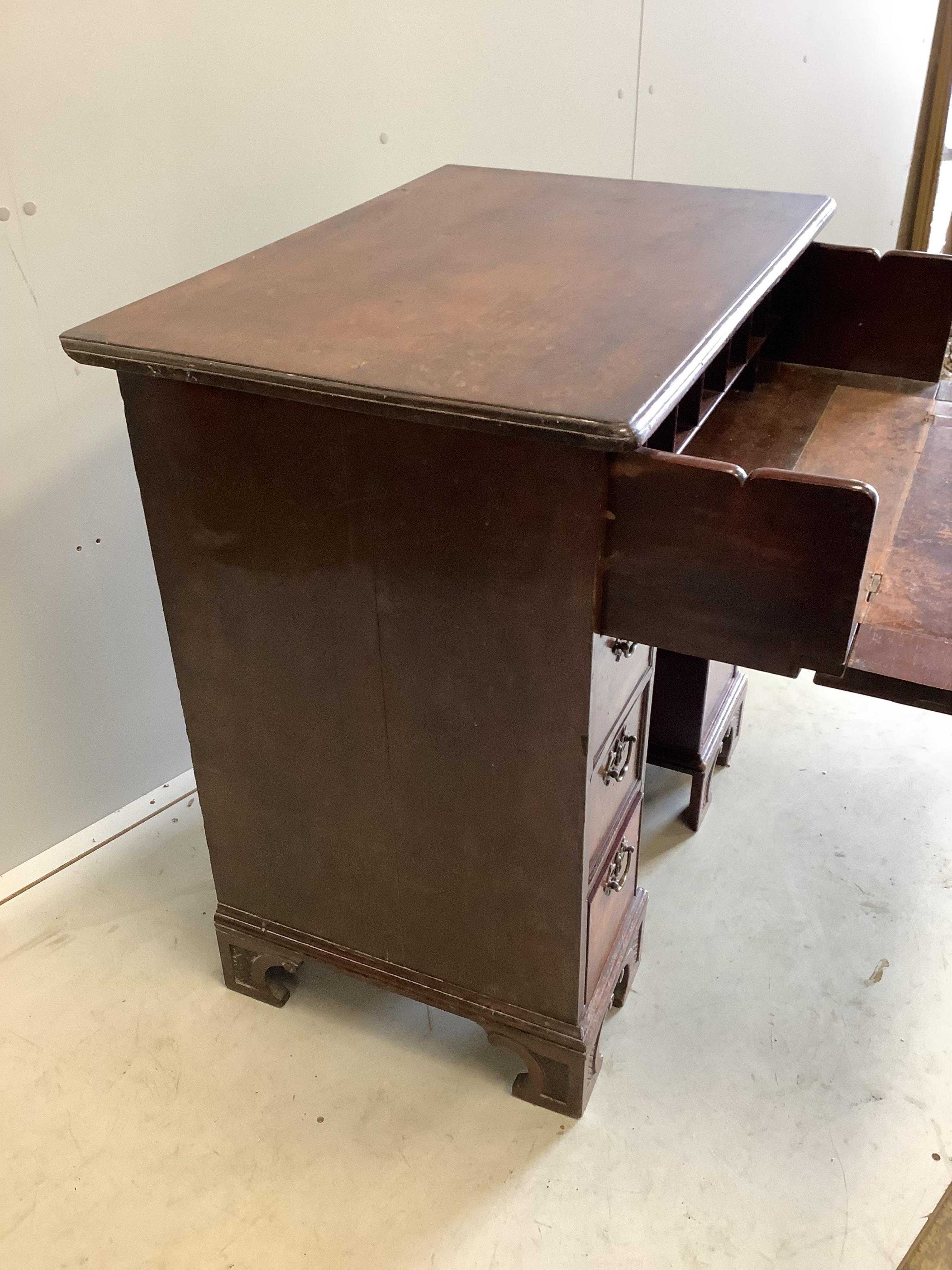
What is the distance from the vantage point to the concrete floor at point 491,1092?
1.25 meters

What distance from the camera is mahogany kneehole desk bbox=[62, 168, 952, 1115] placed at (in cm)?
96

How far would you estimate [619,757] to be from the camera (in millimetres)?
1280

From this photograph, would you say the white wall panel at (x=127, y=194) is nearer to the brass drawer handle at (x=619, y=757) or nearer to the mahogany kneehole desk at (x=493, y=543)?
the mahogany kneehole desk at (x=493, y=543)

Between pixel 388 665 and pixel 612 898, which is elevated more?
pixel 388 665

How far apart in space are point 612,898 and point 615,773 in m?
0.20

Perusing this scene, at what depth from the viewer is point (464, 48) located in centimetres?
184

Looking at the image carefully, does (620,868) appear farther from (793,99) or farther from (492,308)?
(793,99)

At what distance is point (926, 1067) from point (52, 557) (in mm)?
1418

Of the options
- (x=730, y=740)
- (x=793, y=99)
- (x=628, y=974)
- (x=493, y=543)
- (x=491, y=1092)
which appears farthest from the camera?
(x=793, y=99)

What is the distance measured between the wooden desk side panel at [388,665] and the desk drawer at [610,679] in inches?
0.9

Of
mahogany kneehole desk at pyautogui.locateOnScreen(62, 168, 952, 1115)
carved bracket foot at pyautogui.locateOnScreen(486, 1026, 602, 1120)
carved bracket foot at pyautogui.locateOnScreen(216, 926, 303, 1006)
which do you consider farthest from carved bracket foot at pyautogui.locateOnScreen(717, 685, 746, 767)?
carved bracket foot at pyautogui.locateOnScreen(216, 926, 303, 1006)

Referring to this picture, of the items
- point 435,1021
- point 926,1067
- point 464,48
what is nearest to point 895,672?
point 926,1067

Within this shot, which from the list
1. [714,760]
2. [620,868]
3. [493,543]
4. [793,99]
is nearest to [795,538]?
[493,543]

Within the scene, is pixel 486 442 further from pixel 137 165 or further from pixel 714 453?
pixel 137 165
